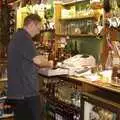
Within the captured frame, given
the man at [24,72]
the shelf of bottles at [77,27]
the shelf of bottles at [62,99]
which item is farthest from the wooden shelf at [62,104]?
the shelf of bottles at [77,27]

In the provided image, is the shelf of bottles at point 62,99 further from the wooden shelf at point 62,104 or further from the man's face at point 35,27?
the man's face at point 35,27

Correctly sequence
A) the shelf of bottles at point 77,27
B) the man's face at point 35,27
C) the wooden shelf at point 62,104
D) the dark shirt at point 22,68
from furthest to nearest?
1. the shelf of bottles at point 77,27
2. the wooden shelf at point 62,104
3. the man's face at point 35,27
4. the dark shirt at point 22,68

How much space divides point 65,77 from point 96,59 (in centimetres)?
64

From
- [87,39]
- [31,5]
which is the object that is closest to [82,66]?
[87,39]

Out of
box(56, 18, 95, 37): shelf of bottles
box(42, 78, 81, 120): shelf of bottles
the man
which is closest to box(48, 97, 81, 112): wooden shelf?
box(42, 78, 81, 120): shelf of bottles

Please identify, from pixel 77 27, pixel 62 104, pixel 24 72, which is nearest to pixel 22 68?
pixel 24 72

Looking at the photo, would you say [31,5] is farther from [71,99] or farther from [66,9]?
[71,99]

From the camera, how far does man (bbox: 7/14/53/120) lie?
3752 millimetres

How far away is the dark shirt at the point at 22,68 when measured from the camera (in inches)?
148

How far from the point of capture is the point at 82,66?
4473mm

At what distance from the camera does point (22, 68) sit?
3779 mm

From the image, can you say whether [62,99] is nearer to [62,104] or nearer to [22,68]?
[62,104]

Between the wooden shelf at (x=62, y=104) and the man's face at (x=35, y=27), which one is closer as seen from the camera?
the man's face at (x=35, y=27)

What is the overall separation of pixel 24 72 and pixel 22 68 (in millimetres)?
52
